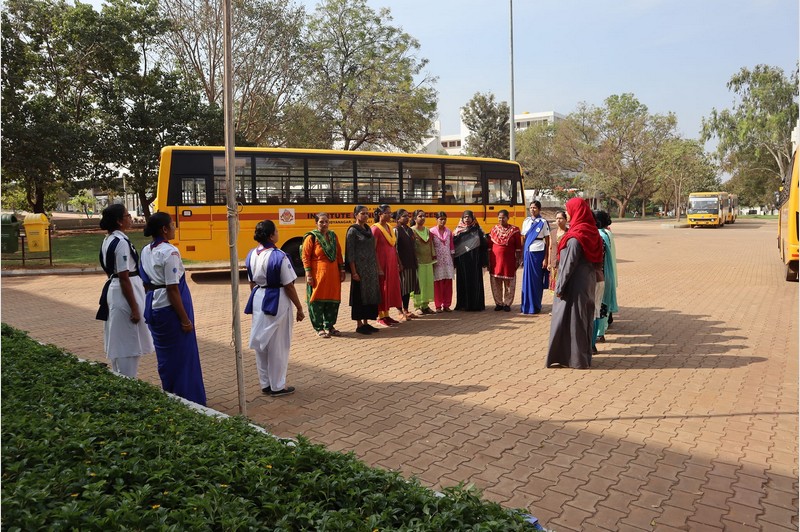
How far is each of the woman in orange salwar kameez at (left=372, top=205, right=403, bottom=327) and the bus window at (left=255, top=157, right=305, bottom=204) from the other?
5980 mm

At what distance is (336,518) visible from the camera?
2334 millimetres

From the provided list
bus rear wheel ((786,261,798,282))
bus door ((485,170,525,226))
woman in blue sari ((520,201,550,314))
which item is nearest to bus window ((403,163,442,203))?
bus door ((485,170,525,226))

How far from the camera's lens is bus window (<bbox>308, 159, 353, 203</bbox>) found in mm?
14750

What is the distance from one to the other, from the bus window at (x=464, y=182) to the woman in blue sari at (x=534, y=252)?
23.8 feet

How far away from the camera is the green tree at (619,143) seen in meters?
52.6

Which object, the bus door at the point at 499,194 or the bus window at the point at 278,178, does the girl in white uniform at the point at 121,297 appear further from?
the bus door at the point at 499,194

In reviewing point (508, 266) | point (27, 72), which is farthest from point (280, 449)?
point (27, 72)

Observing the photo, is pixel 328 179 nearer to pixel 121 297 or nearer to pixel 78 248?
pixel 121 297

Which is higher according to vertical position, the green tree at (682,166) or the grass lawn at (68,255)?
the green tree at (682,166)

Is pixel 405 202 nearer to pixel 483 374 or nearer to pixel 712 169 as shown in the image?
pixel 483 374

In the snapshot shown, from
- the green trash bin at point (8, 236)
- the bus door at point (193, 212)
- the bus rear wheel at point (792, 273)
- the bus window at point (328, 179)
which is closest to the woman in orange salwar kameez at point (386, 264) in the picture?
the bus door at point (193, 212)

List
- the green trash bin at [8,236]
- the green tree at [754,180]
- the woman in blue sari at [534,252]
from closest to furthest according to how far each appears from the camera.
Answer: the woman in blue sari at [534,252], the green trash bin at [8,236], the green tree at [754,180]

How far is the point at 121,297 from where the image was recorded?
5098mm

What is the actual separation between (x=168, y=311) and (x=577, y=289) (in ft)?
12.8
